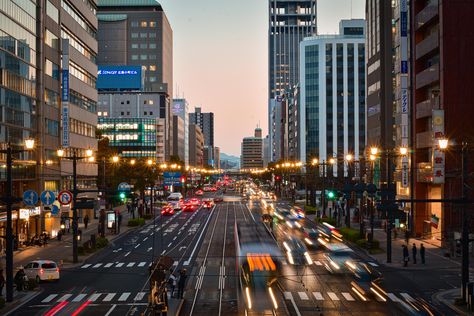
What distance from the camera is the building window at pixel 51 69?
224ft

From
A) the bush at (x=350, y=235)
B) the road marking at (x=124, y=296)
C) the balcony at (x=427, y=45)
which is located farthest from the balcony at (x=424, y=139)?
the road marking at (x=124, y=296)

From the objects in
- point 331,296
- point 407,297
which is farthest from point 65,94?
point 407,297

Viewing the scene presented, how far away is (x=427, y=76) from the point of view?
65.0 metres

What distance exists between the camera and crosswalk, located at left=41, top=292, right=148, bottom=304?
33.9m

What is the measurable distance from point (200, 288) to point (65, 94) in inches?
1706

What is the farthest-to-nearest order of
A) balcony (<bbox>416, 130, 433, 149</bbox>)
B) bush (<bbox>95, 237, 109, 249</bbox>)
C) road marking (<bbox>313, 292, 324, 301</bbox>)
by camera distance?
balcony (<bbox>416, 130, 433, 149</bbox>)
bush (<bbox>95, 237, 109, 249</bbox>)
road marking (<bbox>313, 292, 324, 301</bbox>)

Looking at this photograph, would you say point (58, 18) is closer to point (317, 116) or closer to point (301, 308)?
point (301, 308)

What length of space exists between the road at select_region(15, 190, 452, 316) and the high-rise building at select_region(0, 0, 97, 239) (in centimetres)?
1215

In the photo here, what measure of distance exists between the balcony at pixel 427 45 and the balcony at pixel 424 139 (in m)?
8.50

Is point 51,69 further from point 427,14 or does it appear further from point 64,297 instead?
point 427,14

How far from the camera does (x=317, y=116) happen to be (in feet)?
618

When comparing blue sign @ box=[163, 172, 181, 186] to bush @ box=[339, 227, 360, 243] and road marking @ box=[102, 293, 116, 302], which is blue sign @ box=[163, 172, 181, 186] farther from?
road marking @ box=[102, 293, 116, 302]

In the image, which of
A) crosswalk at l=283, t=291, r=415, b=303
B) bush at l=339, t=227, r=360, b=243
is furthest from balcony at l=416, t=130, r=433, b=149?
crosswalk at l=283, t=291, r=415, b=303

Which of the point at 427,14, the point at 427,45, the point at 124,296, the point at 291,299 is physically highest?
the point at 427,14
